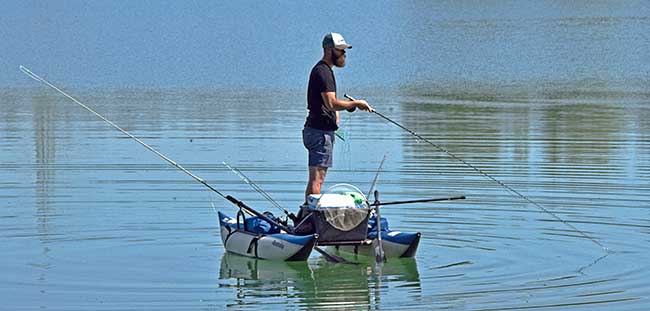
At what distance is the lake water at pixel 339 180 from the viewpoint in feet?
33.6

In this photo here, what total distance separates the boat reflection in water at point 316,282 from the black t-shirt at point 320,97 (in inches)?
43.8

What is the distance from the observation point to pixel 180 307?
9.48 m

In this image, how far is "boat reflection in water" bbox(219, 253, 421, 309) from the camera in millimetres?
9836

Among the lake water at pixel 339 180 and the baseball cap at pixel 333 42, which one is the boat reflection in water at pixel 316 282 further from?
the baseball cap at pixel 333 42

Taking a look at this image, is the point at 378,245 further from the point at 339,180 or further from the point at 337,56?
the point at 339,180

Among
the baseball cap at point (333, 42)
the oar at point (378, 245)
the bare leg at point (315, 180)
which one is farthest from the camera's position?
the bare leg at point (315, 180)

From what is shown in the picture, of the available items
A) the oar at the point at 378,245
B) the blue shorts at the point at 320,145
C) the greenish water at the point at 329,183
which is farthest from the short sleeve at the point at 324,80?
the greenish water at the point at 329,183

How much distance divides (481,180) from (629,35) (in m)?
35.6

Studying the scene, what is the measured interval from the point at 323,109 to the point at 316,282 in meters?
1.74

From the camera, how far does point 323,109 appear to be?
462 inches

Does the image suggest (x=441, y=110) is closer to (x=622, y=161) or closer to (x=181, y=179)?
(x=622, y=161)

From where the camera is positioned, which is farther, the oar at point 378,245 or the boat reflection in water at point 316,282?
the oar at point 378,245

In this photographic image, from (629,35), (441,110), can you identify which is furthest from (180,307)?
(629,35)

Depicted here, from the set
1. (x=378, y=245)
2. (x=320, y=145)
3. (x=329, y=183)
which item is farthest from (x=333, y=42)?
(x=329, y=183)
